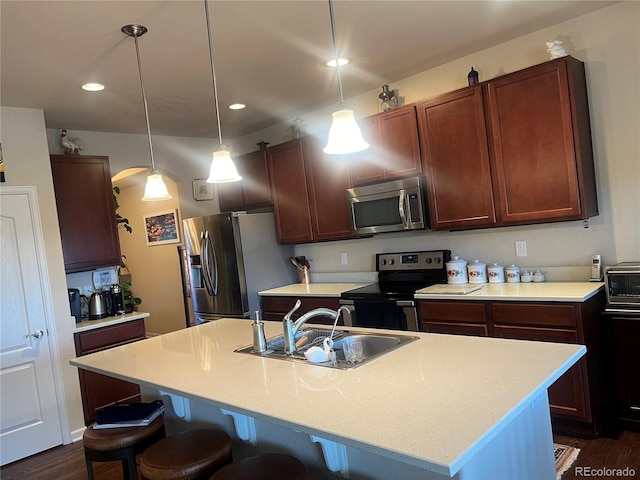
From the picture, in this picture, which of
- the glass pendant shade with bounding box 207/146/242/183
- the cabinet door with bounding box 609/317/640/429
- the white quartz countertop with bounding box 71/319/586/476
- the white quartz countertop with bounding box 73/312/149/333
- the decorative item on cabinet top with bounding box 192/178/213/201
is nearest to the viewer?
the white quartz countertop with bounding box 71/319/586/476

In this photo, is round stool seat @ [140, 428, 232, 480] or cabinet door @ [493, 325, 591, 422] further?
cabinet door @ [493, 325, 591, 422]

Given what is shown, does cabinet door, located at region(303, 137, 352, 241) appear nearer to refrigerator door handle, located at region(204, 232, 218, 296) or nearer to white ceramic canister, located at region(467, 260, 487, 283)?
refrigerator door handle, located at region(204, 232, 218, 296)

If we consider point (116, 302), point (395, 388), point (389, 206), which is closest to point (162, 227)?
point (116, 302)

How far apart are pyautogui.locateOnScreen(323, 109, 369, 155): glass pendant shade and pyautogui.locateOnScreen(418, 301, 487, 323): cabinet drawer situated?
1.60 meters

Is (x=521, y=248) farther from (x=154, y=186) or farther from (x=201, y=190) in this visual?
(x=201, y=190)

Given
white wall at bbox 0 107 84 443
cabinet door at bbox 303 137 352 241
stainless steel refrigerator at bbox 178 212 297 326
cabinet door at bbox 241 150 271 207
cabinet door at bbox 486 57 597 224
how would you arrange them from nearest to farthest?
cabinet door at bbox 486 57 597 224 → white wall at bbox 0 107 84 443 → cabinet door at bbox 303 137 352 241 → stainless steel refrigerator at bbox 178 212 297 326 → cabinet door at bbox 241 150 271 207

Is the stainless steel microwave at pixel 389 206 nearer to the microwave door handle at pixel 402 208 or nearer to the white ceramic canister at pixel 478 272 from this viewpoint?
the microwave door handle at pixel 402 208

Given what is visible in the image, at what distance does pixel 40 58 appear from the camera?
2.69 m

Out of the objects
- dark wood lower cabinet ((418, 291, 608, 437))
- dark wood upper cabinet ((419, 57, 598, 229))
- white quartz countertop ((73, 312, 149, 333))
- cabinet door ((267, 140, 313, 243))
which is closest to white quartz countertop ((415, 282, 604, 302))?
dark wood lower cabinet ((418, 291, 608, 437))

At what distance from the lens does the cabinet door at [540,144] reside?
113 inches

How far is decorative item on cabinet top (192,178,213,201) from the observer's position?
5.20m

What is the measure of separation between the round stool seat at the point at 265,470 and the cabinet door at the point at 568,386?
180cm

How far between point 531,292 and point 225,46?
2.40 metres

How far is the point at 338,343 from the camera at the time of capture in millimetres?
2232
